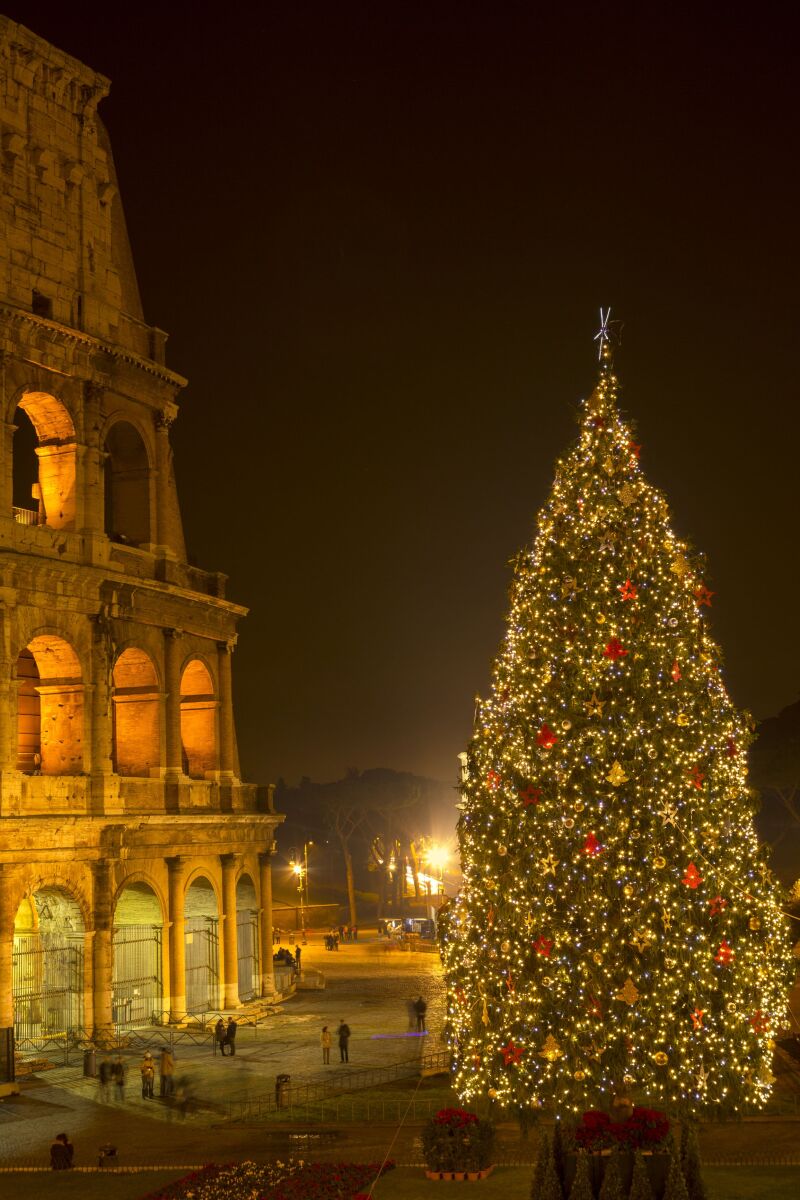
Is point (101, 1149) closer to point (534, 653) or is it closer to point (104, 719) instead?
point (534, 653)

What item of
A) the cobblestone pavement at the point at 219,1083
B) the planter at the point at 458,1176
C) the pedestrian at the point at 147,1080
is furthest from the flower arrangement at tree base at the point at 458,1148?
the pedestrian at the point at 147,1080

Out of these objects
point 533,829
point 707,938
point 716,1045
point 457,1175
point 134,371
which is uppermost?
point 134,371

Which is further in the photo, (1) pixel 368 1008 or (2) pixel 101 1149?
(1) pixel 368 1008

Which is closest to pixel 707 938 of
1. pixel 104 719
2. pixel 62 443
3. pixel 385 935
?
pixel 104 719

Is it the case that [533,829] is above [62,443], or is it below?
below

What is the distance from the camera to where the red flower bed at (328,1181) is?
1884cm

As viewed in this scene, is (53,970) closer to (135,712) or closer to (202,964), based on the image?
(202,964)

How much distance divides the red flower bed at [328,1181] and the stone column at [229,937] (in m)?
18.3

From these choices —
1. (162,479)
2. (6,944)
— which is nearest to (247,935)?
(6,944)

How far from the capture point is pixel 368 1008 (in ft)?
135

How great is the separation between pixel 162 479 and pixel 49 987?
48.8 feet

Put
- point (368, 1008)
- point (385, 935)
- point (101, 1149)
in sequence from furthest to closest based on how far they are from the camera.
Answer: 1. point (385, 935)
2. point (368, 1008)
3. point (101, 1149)

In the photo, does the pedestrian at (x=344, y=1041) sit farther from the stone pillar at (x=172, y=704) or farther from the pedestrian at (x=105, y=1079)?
the stone pillar at (x=172, y=704)

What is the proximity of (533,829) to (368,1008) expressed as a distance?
24.0 m
